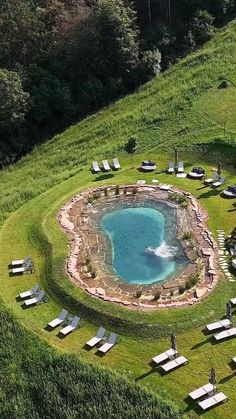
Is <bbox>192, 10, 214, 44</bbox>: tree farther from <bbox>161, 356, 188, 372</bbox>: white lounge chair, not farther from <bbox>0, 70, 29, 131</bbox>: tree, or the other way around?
<bbox>161, 356, 188, 372</bbox>: white lounge chair

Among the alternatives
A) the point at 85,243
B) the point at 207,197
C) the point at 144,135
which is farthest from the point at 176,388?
the point at 144,135

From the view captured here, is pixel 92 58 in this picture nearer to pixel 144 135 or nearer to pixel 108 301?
pixel 144 135

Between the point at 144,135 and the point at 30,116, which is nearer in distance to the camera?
the point at 144,135

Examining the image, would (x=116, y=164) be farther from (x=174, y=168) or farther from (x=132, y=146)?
(x=174, y=168)

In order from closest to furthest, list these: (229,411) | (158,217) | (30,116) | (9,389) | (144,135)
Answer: (229,411) < (9,389) < (158,217) < (144,135) < (30,116)

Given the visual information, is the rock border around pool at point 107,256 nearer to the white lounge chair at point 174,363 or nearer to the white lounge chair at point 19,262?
the white lounge chair at point 19,262

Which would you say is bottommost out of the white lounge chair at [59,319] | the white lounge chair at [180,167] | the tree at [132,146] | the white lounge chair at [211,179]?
the white lounge chair at [59,319]

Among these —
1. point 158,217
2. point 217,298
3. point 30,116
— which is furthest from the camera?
point 30,116

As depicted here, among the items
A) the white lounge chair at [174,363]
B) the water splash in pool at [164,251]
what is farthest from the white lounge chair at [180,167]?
the white lounge chair at [174,363]
